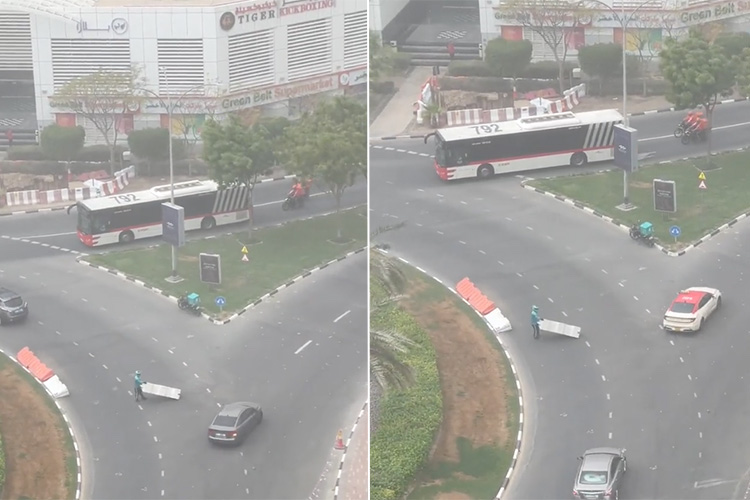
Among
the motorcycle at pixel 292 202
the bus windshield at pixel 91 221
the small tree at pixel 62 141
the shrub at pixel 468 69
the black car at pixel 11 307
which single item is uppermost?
the shrub at pixel 468 69

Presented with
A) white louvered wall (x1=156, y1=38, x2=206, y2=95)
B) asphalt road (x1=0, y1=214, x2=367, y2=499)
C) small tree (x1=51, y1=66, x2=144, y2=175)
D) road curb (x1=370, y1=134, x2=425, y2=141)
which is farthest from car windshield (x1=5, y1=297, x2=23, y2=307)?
road curb (x1=370, y1=134, x2=425, y2=141)

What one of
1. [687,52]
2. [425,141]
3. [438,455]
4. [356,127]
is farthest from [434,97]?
[438,455]

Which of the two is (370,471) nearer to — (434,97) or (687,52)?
(434,97)

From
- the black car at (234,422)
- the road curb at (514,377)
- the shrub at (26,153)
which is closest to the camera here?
the road curb at (514,377)

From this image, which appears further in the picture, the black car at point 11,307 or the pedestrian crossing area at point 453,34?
the pedestrian crossing area at point 453,34

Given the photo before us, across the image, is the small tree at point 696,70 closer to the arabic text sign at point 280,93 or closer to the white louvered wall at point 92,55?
the arabic text sign at point 280,93

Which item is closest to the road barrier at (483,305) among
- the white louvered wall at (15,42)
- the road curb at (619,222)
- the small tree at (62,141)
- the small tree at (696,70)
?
the road curb at (619,222)

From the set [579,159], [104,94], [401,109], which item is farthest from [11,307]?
[579,159]
